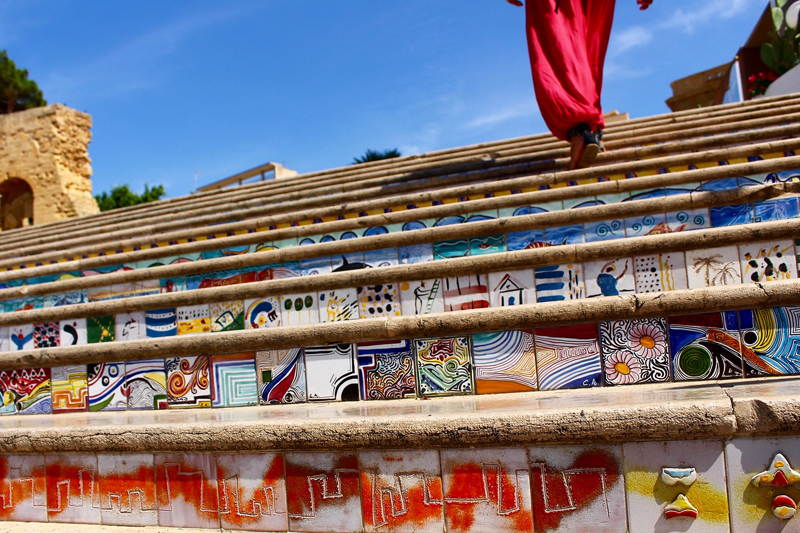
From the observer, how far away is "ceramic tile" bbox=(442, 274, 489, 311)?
3445 millimetres

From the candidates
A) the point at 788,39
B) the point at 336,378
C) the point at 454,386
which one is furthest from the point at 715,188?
the point at 788,39

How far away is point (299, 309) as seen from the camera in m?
3.78

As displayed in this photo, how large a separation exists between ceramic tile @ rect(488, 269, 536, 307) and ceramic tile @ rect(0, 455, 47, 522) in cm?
248

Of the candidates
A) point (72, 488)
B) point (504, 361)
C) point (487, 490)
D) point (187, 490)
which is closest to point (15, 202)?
point (72, 488)

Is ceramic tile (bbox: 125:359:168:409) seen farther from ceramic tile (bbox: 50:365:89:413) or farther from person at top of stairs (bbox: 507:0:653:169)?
person at top of stairs (bbox: 507:0:653:169)

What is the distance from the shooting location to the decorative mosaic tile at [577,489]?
6.32 ft

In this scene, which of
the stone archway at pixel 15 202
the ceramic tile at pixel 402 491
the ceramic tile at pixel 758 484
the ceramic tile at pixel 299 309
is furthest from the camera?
the stone archway at pixel 15 202

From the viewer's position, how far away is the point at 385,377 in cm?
296

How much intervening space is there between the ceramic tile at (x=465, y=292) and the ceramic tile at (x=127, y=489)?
5.99 feet

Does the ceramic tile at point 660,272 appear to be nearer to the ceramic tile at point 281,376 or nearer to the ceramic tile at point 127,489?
the ceramic tile at point 281,376

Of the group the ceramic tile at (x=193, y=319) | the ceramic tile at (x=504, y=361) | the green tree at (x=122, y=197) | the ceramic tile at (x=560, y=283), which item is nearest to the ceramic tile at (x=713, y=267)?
the ceramic tile at (x=560, y=283)

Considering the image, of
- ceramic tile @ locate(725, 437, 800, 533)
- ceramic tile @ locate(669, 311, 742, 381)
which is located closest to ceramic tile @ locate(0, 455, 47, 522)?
ceramic tile @ locate(725, 437, 800, 533)

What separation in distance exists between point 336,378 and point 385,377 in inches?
10.5

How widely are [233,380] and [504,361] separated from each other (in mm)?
1485
